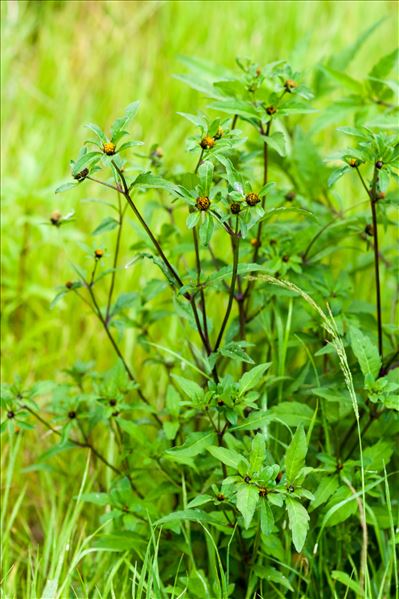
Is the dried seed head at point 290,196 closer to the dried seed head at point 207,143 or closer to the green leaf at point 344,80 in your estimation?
the green leaf at point 344,80

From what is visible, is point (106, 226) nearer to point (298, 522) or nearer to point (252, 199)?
point (252, 199)

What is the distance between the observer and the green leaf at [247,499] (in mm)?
1334

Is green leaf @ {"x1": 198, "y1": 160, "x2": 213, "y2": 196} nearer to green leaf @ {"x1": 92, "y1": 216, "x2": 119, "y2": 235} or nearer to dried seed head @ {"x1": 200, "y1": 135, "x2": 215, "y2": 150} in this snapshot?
dried seed head @ {"x1": 200, "y1": 135, "x2": 215, "y2": 150}

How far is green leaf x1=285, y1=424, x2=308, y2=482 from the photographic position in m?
1.44

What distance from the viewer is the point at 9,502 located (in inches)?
81.7

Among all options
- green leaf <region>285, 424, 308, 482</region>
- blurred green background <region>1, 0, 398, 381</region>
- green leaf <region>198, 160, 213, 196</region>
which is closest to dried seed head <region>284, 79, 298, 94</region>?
green leaf <region>198, 160, 213, 196</region>

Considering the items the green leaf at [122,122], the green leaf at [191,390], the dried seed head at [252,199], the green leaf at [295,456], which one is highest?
the green leaf at [122,122]

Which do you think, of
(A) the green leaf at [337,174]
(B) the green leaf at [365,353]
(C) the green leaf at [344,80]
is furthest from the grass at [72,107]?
(A) the green leaf at [337,174]

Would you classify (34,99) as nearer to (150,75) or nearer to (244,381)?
(150,75)

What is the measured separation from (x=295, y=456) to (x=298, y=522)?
0.41 feet

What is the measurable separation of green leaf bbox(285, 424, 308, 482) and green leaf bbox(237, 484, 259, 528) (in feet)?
0.28

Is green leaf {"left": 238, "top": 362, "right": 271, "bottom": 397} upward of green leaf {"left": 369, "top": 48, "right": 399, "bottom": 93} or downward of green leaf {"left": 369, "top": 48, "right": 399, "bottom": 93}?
downward

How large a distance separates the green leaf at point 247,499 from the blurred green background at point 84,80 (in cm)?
115

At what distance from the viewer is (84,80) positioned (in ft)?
10.5
